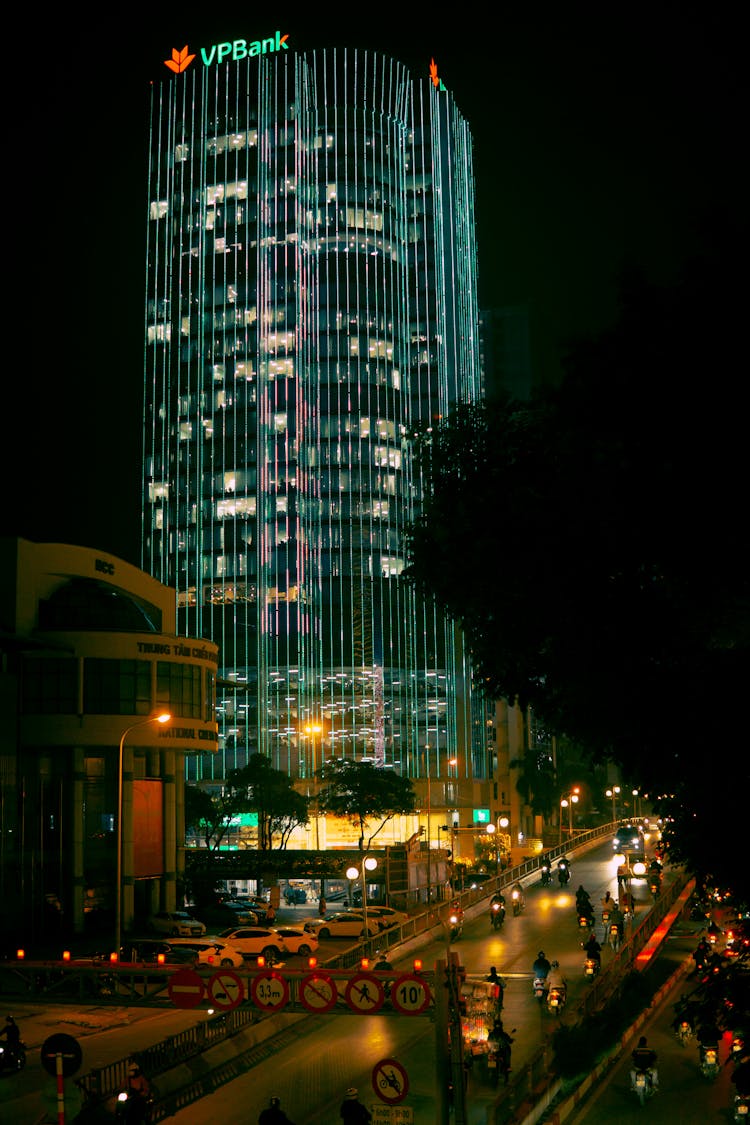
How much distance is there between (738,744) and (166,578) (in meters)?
134

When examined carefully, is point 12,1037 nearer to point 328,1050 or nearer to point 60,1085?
point 328,1050

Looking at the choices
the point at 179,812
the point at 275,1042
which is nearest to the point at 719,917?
the point at 275,1042

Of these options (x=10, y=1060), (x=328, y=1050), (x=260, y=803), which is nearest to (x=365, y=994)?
(x=328, y=1050)

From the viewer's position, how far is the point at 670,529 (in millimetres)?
16172

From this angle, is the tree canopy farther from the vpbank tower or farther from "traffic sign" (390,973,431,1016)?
the vpbank tower

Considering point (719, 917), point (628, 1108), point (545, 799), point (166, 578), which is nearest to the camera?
point (628, 1108)

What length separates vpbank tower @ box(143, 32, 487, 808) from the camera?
13688 cm

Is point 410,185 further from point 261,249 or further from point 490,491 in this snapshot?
point 490,491

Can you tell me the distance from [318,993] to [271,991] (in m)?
0.99

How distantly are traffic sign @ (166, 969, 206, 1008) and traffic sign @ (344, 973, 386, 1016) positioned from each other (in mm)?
3228

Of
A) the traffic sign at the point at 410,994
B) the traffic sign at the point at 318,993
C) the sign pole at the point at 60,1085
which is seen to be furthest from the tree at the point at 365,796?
the sign pole at the point at 60,1085

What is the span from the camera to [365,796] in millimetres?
96312

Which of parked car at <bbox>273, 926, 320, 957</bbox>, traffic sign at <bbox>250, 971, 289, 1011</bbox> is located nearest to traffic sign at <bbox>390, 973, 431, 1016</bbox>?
traffic sign at <bbox>250, 971, 289, 1011</bbox>

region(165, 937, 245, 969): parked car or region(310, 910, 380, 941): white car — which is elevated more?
region(165, 937, 245, 969): parked car
